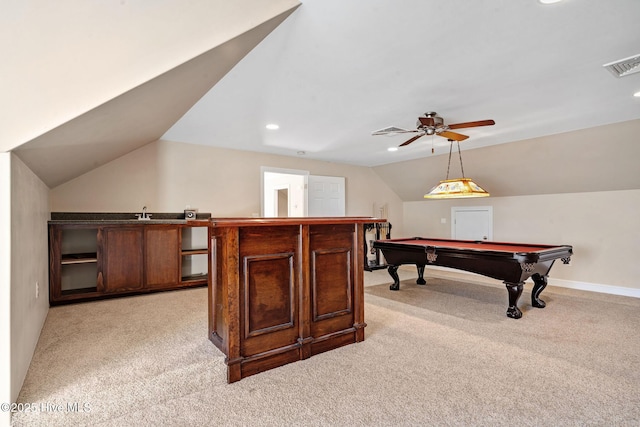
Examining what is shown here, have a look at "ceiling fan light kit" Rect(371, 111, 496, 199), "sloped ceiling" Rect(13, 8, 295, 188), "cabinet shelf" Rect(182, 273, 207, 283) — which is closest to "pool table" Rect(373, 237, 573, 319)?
"ceiling fan light kit" Rect(371, 111, 496, 199)

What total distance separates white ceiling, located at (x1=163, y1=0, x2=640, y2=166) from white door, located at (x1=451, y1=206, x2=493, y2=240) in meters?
2.07

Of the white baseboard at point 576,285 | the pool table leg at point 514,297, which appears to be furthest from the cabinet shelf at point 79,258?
the white baseboard at point 576,285

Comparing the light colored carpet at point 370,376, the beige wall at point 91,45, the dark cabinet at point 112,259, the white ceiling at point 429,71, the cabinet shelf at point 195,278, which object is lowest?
the light colored carpet at point 370,376

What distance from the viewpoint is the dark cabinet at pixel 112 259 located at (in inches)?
152

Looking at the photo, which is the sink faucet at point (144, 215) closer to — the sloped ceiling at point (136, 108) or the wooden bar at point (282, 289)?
the sloped ceiling at point (136, 108)

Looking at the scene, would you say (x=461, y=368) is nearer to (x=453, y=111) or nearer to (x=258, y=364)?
(x=258, y=364)

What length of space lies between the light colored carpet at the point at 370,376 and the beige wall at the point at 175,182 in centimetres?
167

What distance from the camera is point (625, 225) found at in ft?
15.3

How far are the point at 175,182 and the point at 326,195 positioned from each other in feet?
9.78

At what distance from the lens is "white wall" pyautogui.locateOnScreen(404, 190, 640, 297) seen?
4625mm

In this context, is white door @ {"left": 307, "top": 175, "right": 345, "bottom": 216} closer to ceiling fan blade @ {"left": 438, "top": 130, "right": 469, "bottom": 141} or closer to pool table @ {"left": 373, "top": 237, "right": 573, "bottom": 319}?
pool table @ {"left": 373, "top": 237, "right": 573, "bottom": 319}

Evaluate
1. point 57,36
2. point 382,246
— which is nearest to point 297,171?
point 382,246

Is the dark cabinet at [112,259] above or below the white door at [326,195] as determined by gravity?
below

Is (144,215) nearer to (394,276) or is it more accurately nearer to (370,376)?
(394,276)
